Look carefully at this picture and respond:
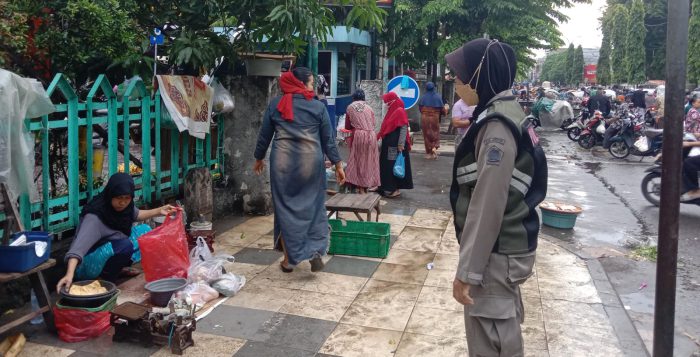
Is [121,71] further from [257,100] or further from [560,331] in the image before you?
[560,331]

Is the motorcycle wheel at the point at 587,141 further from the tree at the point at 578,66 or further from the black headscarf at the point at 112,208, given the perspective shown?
the tree at the point at 578,66

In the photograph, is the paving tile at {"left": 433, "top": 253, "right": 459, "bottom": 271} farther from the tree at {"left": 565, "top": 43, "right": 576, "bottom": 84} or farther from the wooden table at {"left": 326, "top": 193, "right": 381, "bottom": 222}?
the tree at {"left": 565, "top": 43, "right": 576, "bottom": 84}

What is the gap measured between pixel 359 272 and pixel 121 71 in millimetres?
3087

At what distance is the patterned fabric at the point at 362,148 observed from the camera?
9055 millimetres

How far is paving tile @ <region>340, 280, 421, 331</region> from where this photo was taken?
4656 mm

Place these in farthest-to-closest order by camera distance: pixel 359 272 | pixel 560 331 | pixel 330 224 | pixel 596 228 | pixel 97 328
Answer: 1. pixel 596 228
2. pixel 330 224
3. pixel 359 272
4. pixel 560 331
5. pixel 97 328

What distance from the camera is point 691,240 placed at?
313 inches

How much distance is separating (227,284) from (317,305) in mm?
774

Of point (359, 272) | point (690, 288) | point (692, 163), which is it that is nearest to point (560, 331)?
point (359, 272)

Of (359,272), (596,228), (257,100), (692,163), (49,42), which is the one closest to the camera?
(49,42)

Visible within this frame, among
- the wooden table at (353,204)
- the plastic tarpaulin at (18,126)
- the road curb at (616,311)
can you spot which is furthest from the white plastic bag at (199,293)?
Answer: the road curb at (616,311)

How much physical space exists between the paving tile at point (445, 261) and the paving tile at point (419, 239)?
24 centimetres

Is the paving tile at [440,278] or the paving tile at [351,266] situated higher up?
the paving tile at [351,266]

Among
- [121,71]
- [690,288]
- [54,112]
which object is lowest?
[690,288]
